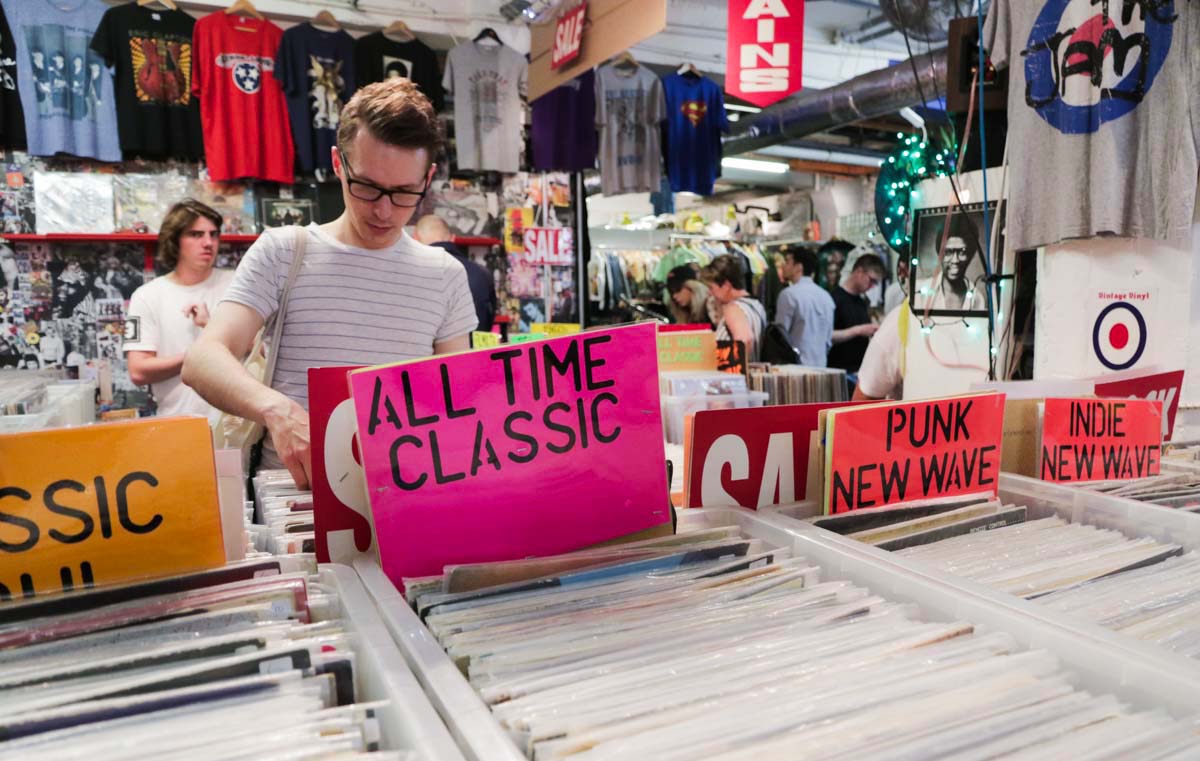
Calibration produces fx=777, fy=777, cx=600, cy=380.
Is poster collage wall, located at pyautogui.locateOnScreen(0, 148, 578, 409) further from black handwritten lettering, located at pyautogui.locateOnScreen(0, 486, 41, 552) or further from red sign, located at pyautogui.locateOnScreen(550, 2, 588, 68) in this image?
black handwritten lettering, located at pyautogui.locateOnScreen(0, 486, 41, 552)

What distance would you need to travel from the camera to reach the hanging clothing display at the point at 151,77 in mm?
4848

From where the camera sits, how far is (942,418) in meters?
1.23

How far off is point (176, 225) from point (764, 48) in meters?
2.81

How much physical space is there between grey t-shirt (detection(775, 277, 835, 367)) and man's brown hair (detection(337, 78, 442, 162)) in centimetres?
530

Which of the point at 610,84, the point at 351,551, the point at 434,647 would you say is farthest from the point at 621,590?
the point at 610,84

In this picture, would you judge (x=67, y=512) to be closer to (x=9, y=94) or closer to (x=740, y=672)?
(x=740, y=672)

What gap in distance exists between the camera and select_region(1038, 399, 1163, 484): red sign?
142cm

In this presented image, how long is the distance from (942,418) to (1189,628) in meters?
0.49

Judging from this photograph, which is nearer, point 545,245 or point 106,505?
point 106,505

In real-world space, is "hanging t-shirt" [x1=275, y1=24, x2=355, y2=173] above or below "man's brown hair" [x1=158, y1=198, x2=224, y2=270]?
above

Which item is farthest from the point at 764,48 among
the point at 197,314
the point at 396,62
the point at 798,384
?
the point at 396,62

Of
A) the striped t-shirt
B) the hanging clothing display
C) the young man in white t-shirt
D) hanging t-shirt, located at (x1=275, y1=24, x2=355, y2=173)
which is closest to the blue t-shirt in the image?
hanging t-shirt, located at (x1=275, y1=24, x2=355, y2=173)

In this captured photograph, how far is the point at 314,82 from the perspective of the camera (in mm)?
5367

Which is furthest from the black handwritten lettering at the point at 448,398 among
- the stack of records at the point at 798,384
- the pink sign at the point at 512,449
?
the stack of records at the point at 798,384
